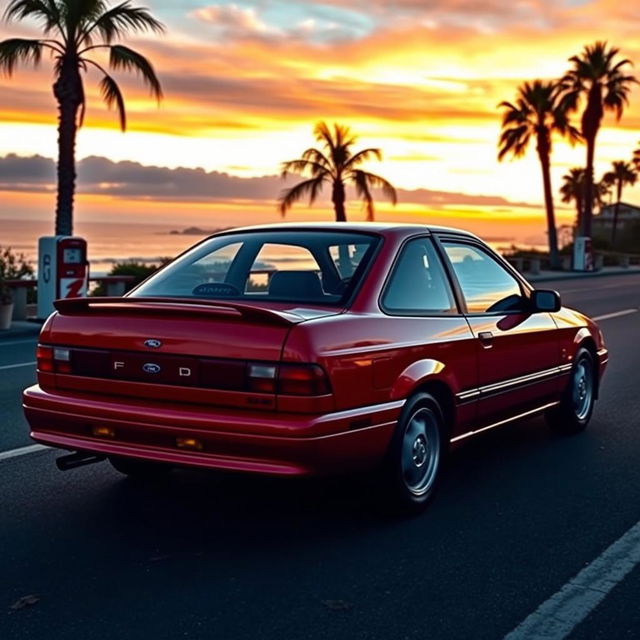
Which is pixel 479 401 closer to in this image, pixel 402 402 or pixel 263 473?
pixel 402 402

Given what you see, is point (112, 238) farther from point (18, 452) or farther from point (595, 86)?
point (18, 452)

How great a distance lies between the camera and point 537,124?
1896 inches

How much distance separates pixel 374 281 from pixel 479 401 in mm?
1174

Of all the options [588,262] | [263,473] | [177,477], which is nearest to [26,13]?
[177,477]

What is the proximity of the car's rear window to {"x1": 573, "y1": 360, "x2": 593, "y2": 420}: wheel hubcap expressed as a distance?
2.65m

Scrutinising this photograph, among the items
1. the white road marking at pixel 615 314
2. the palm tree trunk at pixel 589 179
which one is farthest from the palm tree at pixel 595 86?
the white road marking at pixel 615 314

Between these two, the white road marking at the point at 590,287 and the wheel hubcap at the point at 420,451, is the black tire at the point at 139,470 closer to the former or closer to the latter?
the wheel hubcap at the point at 420,451

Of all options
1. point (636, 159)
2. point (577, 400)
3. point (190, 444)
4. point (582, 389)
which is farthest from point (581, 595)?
point (636, 159)

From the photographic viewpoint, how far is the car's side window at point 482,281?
633 cm

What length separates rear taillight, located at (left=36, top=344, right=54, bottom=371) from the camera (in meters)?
5.42

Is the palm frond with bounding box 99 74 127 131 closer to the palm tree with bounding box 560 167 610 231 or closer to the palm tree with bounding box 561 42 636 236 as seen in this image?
the palm tree with bounding box 561 42 636 236

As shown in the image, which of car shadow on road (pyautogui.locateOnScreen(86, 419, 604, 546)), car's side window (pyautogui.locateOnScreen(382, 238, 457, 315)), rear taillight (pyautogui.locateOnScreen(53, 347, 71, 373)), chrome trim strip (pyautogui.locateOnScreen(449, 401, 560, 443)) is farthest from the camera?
chrome trim strip (pyautogui.locateOnScreen(449, 401, 560, 443))

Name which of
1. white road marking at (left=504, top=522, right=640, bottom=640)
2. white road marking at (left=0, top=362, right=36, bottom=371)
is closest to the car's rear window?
white road marking at (left=504, top=522, right=640, bottom=640)

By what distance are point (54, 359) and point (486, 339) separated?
8.43 ft
